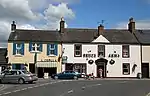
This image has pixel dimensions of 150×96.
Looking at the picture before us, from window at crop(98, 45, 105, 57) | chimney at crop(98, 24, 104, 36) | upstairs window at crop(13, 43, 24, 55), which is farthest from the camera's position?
chimney at crop(98, 24, 104, 36)

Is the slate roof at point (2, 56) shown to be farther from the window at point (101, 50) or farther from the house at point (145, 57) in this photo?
the house at point (145, 57)

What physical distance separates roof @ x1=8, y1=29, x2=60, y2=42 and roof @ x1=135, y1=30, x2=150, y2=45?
1328cm

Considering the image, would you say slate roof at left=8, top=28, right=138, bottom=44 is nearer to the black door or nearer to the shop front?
the shop front

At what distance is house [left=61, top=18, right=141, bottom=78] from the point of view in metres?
50.8

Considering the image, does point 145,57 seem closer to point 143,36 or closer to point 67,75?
point 143,36

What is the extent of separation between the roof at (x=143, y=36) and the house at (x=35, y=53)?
13204mm

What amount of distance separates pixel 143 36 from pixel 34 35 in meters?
17.9

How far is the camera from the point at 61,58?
5050 cm

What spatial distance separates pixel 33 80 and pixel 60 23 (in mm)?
20900

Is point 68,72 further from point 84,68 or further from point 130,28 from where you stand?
point 130,28

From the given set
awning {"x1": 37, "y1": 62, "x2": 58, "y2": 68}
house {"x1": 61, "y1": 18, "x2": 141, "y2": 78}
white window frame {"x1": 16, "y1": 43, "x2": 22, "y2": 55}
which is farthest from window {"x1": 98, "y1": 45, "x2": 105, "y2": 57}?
white window frame {"x1": 16, "y1": 43, "x2": 22, "y2": 55}

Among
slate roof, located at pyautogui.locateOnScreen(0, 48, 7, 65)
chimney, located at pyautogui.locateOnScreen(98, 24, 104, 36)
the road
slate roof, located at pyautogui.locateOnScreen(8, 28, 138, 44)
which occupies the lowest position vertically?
the road

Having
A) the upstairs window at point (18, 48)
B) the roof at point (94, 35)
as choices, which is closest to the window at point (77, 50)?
the roof at point (94, 35)

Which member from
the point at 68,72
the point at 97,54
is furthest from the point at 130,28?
the point at 68,72
